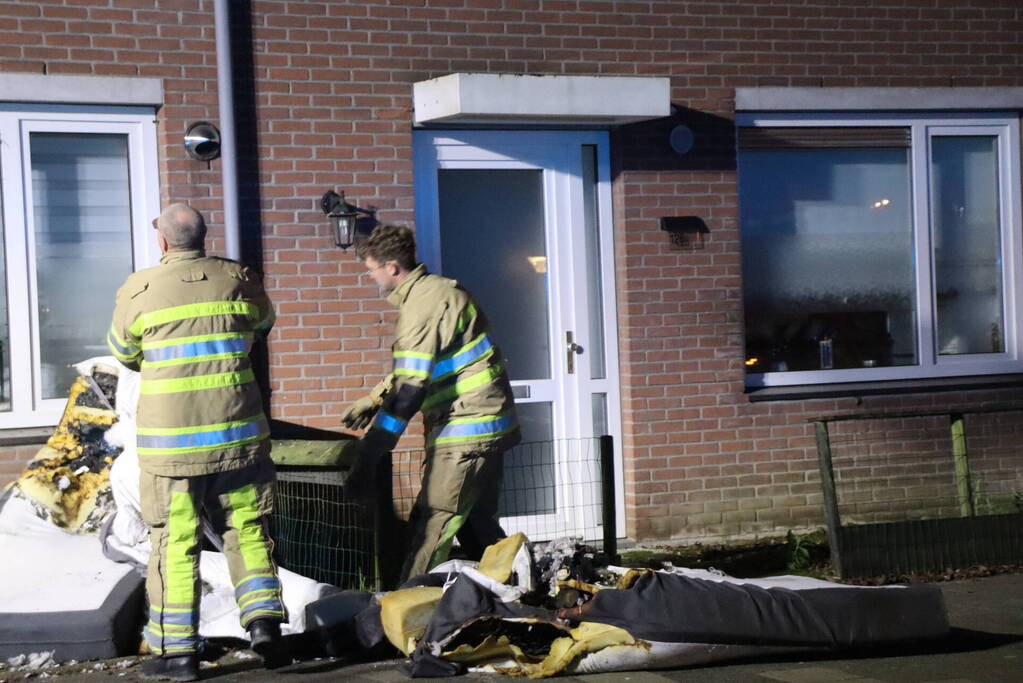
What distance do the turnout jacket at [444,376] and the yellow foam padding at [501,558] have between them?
490mm

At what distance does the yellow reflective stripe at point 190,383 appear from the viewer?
5.72 metres

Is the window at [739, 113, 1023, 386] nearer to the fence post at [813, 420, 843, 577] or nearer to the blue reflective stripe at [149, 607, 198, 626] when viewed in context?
the fence post at [813, 420, 843, 577]

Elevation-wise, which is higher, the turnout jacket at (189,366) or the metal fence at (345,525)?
the turnout jacket at (189,366)

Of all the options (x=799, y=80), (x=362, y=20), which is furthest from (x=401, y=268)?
(x=799, y=80)

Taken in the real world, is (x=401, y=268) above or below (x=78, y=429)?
above

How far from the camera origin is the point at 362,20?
8406 millimetres

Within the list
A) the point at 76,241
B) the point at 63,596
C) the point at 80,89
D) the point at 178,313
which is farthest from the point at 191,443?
the point at 80,89

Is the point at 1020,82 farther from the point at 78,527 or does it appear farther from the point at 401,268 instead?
the point at 78,527

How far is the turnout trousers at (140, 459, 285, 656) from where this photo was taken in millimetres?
5719

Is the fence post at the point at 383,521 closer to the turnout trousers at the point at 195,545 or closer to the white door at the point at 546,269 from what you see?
the turnout trousers at the point at 195,545

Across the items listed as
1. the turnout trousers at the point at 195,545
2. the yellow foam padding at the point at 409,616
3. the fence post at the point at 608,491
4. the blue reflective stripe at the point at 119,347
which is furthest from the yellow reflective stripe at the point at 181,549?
the fence post at the point at 608,491

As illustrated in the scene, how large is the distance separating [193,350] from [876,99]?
5487 mm

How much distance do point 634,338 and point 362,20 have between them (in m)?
2.54

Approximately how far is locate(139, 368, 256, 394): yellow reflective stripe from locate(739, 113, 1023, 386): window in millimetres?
4472
